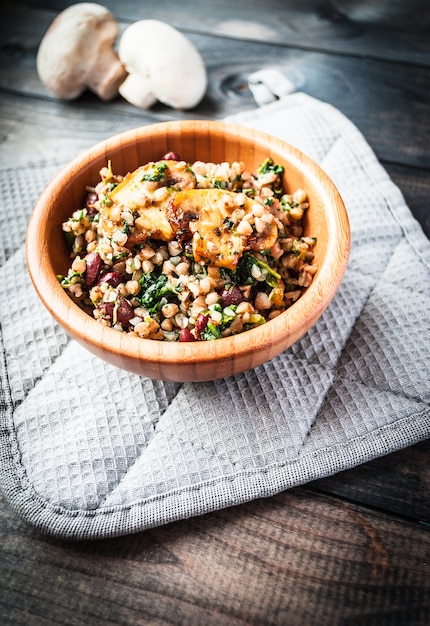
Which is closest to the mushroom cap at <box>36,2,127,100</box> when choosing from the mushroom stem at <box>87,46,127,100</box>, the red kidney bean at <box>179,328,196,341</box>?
the mushroom stem at <box>87,46,127,100</box>

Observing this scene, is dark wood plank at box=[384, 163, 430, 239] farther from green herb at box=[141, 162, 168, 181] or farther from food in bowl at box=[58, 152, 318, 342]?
green herb at box=[141, 162, 168, 181]

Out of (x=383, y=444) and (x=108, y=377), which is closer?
(x=383, y=444)

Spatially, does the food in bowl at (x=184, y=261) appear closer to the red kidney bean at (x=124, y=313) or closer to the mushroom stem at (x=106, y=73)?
the red kidney bean at (x=124, y=313)

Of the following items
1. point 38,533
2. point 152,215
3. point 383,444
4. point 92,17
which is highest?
point 92,17

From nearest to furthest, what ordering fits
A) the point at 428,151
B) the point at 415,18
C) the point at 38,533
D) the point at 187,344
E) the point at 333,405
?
the point at 187,344
the point at 38,533
the point at 333,405
the point at 428,151
the point at 415,18

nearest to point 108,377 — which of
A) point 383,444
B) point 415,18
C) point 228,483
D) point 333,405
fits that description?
point 228,483

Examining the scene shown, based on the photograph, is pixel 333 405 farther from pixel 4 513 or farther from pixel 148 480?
pixel 4 513

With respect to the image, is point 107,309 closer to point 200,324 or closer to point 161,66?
point 200,324
